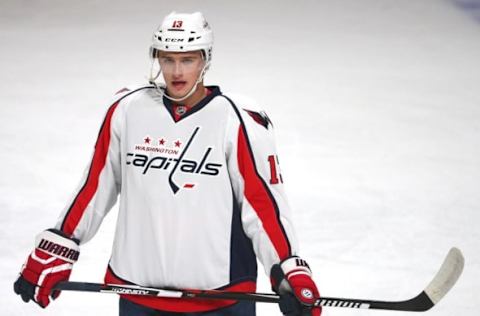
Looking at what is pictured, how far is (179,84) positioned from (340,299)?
1.91ft

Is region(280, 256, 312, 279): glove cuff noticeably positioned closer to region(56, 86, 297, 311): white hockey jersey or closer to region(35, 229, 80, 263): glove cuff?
region(56, 86, 297, 311): white hockey jersey

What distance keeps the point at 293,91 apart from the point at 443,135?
994 millimetres

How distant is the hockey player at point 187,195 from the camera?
90.7 inches

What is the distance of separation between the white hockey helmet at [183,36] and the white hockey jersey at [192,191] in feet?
0.37

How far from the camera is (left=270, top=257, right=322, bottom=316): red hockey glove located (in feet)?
7.36

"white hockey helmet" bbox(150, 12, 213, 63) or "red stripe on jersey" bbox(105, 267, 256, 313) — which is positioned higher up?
"white hockey helmet" bbox(150, 12, 213, 63)

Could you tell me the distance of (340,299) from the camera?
233 centimetres

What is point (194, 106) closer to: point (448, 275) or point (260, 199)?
point (260, 199)

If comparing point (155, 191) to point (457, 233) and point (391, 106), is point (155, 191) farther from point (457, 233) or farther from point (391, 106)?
point (391, 106)

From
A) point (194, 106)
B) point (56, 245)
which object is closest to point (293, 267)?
point (194, 106)

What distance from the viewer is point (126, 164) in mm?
2344

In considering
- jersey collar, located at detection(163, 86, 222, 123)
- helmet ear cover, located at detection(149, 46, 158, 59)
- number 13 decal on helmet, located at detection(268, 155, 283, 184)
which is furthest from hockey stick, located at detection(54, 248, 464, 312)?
helmet ear cover, located at detection(149, 46, 158, 59)

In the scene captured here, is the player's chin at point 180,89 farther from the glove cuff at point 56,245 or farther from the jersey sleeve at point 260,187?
the glove cuff at point 56,245

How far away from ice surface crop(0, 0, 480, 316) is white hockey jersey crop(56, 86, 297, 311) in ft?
3.67
